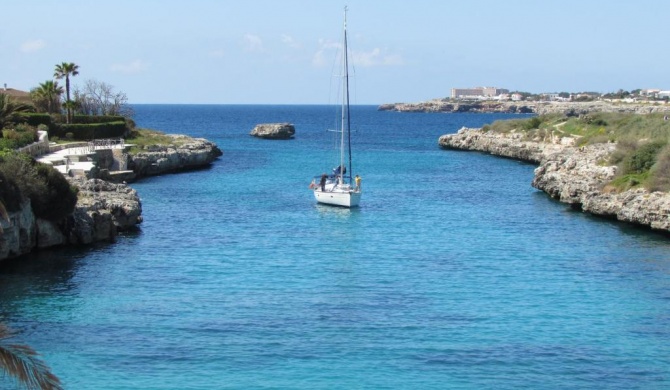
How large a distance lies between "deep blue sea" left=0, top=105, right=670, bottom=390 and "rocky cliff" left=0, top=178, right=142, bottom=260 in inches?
31.6

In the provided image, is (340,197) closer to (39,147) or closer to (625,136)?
(39,147)

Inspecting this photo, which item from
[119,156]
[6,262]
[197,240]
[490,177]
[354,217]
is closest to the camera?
[6,262]

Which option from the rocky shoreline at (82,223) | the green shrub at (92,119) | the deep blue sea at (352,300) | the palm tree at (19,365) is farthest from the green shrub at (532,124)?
the palm tree at (19,365)

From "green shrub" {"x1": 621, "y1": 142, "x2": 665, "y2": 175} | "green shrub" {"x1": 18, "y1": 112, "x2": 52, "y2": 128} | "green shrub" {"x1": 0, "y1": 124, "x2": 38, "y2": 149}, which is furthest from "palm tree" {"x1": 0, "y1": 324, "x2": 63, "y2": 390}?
"green shrub" {"x1": 18, "y1": 112, "x2": 52, "y2": 128}

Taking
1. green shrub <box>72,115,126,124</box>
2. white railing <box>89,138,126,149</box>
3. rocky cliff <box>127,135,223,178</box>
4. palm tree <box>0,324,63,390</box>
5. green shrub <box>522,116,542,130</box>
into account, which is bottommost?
rocky cliff <box>127,135,223,178</box>

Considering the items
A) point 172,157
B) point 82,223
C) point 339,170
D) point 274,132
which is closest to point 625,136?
point 339,170

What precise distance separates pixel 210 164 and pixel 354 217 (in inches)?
1537

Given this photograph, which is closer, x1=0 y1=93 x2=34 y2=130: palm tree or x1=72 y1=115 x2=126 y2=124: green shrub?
x1=0 y1=93 x2=34 y2=130: palm tree

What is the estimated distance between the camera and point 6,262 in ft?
120

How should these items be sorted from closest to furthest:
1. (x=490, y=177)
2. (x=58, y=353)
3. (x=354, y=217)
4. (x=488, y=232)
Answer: (x=58, y=353) < (x=488, y=232) < (x=354, y=217) < (x=490, y=177)

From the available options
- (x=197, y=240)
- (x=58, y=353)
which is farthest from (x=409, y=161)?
(x=58, y=353)

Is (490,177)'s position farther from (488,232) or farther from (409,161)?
(488,232)

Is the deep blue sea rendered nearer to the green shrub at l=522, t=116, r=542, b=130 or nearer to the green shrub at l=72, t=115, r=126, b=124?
the green shrub at l=72, t=115, r=126, b=124

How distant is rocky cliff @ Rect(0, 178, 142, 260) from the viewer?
3728cm
